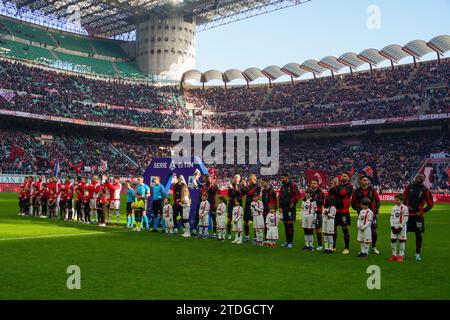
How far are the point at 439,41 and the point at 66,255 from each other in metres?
59.1

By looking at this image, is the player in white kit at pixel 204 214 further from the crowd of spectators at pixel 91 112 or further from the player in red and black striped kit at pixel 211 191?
the crowd of spectators at pixel 91 112

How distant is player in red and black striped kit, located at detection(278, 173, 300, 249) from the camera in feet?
48.0

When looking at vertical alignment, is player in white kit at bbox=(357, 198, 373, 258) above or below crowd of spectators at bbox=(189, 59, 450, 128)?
below

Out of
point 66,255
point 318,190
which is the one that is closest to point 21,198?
point 66,255

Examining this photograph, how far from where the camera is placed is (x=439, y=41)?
60.6 m

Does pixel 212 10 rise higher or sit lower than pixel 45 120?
higher

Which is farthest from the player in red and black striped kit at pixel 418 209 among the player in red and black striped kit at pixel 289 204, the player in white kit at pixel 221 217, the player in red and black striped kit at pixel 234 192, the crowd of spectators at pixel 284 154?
the crowd of spectators at pixel 284 154

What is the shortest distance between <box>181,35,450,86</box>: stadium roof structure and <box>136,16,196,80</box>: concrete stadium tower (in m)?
4.91

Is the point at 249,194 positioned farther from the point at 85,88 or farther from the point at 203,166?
the point at 85,88

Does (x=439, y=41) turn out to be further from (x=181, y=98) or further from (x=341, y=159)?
(x=181, y=98)

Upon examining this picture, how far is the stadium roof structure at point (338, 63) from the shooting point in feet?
204

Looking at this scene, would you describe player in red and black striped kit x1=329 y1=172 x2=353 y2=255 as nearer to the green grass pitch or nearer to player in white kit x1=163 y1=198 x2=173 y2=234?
the green grass pitch

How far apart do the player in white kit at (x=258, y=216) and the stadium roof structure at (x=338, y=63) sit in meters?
53.9

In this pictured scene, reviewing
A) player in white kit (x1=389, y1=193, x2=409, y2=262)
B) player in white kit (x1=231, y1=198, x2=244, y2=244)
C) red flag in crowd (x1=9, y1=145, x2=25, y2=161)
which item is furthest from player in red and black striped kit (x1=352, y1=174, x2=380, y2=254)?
red flag in crowd (x1=9, y1=145, x2=25, y2=161)
